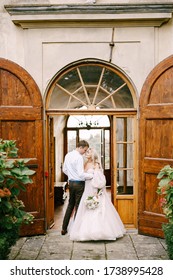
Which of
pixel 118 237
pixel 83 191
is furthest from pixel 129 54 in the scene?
pixel 118 237

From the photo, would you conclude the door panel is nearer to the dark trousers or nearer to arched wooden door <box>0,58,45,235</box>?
the dark trousers

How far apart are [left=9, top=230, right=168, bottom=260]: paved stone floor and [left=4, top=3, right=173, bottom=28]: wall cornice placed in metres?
3.90

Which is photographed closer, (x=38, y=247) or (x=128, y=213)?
(x=38, y=247)

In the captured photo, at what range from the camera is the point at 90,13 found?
6715mm

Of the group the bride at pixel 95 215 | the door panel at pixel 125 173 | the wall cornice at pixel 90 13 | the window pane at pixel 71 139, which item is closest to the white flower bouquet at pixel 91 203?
the bride at pixel 95 215

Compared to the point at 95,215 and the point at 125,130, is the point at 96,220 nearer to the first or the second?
the point at 95,215

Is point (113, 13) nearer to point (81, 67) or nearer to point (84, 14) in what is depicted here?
point (84, 14)

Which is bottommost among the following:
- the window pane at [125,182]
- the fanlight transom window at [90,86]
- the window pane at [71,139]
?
the window pane at [125,182]

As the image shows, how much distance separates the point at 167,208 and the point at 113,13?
11.7 feet

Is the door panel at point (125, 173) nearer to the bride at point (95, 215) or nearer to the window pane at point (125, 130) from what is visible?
the window pane at point (125, 130)

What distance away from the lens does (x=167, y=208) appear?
5293mm

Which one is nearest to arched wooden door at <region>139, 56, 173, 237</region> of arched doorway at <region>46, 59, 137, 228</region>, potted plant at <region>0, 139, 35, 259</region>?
arched doorway at <region>46, 59, 137, 228</region>

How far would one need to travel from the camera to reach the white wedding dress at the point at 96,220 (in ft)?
21.4

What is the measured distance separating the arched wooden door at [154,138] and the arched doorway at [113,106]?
1.01 ft
